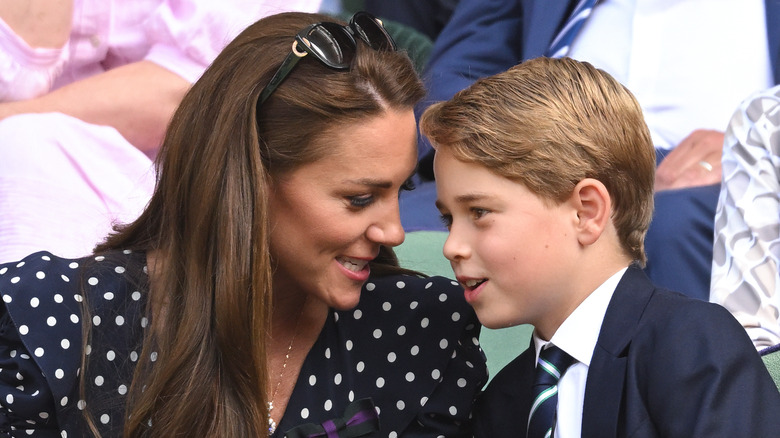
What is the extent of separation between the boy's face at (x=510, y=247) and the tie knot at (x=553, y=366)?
5cm

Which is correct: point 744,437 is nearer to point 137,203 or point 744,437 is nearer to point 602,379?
point 602,379

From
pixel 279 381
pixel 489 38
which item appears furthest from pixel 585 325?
pixel 489 38

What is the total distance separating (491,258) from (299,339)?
36cm

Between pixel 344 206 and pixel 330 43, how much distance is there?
22cm

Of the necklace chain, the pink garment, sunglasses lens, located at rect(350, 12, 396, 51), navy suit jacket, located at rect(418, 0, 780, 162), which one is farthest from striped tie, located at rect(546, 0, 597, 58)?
the necklace chain

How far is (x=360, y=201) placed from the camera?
4.25ft

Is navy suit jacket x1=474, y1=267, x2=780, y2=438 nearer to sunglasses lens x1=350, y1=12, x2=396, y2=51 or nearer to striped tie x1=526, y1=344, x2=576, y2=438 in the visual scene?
striped tie x1=526, y1=344, x2=576, y2=438

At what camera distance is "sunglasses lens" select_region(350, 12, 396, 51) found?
1.37 metres

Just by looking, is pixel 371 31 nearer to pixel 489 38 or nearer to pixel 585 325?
A: pixel 585 325

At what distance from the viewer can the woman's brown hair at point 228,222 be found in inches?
49.3

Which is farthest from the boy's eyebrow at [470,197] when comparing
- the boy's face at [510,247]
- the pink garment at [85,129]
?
the pink garment at [85,129]

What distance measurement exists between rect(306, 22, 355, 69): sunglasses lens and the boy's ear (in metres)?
0.36

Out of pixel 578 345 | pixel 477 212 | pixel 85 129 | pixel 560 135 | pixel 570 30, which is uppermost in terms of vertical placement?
pixel 560 135

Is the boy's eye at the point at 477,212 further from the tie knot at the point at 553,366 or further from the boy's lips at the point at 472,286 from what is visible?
the tie knot at the point at 553,366
